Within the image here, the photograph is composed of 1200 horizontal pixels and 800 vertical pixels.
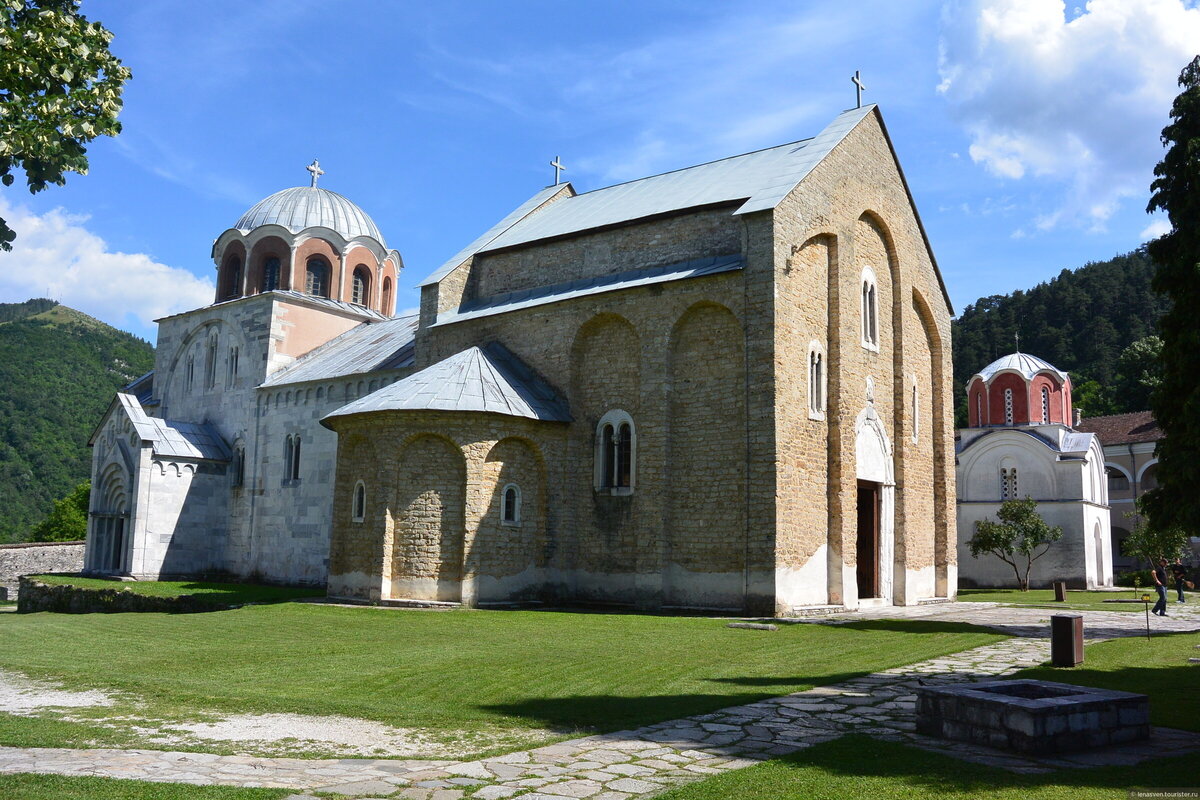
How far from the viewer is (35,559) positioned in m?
39.5

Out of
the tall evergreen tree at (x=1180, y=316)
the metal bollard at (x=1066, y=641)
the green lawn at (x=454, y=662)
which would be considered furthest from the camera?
the tall evergreen tree at (x=1180, y=316)

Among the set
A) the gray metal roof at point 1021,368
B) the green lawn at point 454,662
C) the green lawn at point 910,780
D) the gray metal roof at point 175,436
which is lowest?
the green lawn at point 454,662

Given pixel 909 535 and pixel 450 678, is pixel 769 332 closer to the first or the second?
pixel 909 535

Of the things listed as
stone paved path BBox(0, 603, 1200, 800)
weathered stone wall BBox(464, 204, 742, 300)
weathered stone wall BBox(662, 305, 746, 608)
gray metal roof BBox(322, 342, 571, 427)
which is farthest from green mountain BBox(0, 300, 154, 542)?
stone paved path BBox(0, 603, 1200, 800)

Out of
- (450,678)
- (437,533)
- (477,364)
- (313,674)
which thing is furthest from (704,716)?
(477,364)

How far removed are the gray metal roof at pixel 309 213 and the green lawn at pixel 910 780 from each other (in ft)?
102

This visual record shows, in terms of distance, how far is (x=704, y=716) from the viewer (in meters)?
8.46

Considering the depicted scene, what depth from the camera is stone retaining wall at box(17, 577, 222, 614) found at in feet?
71.7

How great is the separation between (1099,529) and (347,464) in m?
34.5

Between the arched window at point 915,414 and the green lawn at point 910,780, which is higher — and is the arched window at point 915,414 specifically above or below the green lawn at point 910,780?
above

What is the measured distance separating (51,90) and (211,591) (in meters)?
18.5

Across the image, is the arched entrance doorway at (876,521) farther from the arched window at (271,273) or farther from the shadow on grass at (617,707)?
the arched window at (271,273)

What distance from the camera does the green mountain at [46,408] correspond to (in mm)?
67875

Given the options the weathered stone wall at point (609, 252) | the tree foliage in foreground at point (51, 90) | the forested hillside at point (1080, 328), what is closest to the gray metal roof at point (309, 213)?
the weathered stone wall at point (609, 252)
